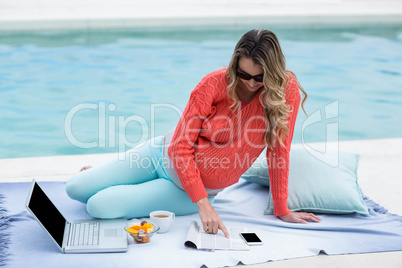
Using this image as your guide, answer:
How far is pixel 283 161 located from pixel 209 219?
50 centimetres

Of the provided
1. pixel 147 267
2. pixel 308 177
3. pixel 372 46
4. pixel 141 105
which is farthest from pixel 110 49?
pixel 147 267

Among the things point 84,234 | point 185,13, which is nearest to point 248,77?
point 84,234

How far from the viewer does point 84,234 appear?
105 inches

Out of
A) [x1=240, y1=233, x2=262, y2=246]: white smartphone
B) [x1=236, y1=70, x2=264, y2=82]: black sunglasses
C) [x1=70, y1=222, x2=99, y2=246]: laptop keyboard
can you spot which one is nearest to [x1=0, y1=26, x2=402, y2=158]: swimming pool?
[x1=70, y1=222, x2=99, y2=246]: laptop keyboard

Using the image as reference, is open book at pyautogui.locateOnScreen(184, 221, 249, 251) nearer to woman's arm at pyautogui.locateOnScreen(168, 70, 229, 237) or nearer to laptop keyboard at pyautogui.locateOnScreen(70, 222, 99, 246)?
woman's arm at pyautogui.locateOnScreen(168, 70, 229, 237)

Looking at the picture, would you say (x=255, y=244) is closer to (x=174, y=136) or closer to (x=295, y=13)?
(x=174, y=136)

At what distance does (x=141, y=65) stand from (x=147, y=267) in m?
5.54

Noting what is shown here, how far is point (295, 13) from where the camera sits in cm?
1017

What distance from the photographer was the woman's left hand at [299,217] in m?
2.92

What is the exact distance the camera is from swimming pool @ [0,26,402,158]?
5527mm

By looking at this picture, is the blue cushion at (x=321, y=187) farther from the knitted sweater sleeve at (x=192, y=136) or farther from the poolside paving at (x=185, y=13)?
the poolside paving at (x=185, y=13)

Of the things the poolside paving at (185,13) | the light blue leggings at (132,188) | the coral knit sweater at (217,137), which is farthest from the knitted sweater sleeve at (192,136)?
the poolside paving at (185,13)

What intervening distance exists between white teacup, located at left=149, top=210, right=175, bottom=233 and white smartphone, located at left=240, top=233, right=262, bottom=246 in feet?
1.21

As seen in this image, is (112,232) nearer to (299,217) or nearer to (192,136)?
(192,136)
